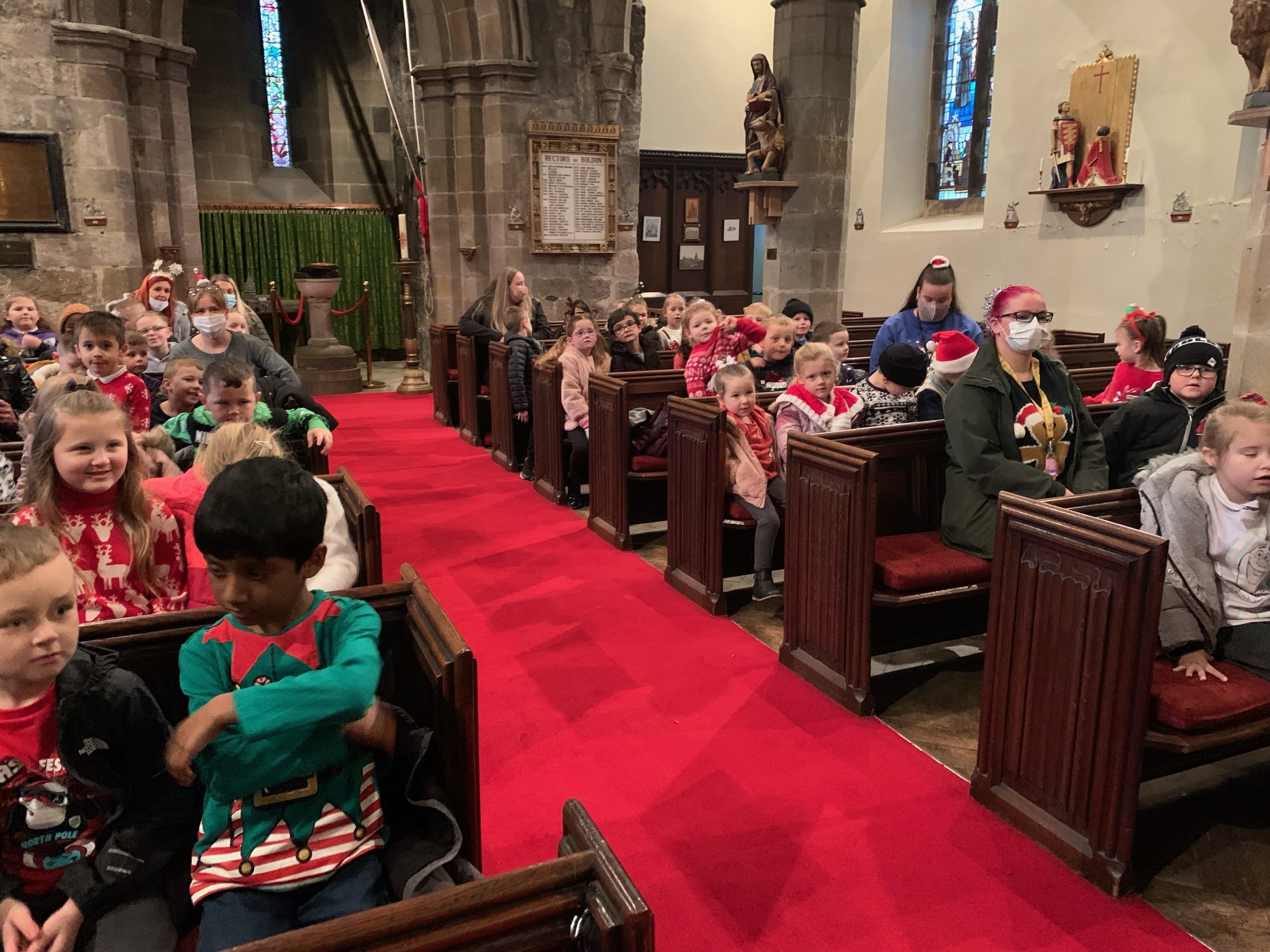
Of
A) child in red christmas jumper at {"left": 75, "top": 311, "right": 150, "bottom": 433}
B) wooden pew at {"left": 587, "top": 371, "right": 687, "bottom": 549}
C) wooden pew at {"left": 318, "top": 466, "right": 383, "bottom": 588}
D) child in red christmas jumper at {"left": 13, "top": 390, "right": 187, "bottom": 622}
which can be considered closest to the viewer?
child in red christmas jumper at {"left": 13, "top": 390, "right": 187, "bottom": 622}

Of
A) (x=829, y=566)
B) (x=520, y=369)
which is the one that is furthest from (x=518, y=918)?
(x=520, y=369)

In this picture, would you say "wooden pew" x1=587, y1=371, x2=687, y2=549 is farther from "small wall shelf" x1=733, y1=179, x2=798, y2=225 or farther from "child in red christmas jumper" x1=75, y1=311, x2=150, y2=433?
"small wall shelf" x1=733, y1=179, x2=798, y2=225

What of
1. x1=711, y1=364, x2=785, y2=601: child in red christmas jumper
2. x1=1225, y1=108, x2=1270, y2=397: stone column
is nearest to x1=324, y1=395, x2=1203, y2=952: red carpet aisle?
x1=711, y1=364, x2=785, y2=601: child in red christmas jumper

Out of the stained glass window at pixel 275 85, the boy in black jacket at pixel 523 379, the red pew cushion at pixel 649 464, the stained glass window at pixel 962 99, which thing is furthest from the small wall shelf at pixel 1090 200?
the stained glass window at pixel 275 85

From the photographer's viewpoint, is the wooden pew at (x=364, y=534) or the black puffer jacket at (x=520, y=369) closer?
the wooden pew at (x=364, y=534)

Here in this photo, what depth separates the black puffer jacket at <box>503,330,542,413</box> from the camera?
6836 mm

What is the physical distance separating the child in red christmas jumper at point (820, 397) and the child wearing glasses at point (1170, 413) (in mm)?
1033

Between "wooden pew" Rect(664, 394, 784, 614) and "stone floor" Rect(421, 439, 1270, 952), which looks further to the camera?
"wooden pew" Rect(664, 394, 784, 614)

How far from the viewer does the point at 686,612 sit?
14.5ft

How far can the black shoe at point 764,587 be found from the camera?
4.49m

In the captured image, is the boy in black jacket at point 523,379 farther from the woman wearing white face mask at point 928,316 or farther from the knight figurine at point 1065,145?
the knight figurine at point 1065,145

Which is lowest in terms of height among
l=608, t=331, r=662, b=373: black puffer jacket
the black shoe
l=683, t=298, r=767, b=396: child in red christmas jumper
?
the black shoe

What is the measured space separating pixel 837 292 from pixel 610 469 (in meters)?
4.39

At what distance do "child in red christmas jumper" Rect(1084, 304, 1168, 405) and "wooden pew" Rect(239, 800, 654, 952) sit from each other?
4.00 m
